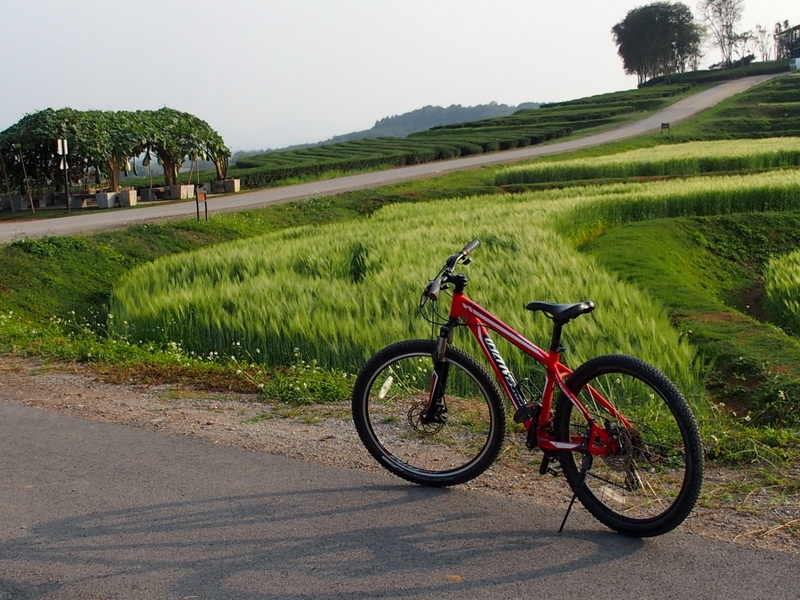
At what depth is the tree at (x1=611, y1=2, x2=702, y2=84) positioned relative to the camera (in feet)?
389

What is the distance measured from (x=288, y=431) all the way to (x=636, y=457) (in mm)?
2405

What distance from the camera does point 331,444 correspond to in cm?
551

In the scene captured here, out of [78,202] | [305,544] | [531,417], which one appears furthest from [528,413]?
[78,202]

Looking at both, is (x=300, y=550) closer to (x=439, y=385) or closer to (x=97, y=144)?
(x=439, y=385)

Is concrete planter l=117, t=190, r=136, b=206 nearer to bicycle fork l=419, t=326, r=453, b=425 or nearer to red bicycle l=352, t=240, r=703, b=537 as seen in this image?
red bicycle l=352, t=240, r=703, b=537

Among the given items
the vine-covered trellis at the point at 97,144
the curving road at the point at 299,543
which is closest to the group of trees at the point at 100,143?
the vine-covered trellis at the point at 97,144

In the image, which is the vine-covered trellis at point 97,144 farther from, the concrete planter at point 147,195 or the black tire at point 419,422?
the black tire at point 419,422

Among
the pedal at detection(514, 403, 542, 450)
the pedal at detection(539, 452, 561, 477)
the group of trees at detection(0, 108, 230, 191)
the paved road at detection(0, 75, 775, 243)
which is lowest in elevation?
the pedal at detection(539, 452, 561, 477)

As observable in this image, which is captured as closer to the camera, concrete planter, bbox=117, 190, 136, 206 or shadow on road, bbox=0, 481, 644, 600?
shadow on road, bbox=0, 481, 644, 600

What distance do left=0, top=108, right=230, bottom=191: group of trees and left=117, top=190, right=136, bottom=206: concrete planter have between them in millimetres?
1727

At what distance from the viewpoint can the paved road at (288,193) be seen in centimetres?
2216

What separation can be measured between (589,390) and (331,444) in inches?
73.9

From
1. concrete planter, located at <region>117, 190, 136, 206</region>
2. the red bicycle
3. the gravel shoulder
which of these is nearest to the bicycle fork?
the red bicycle

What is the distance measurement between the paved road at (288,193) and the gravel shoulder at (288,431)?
13024 mm
